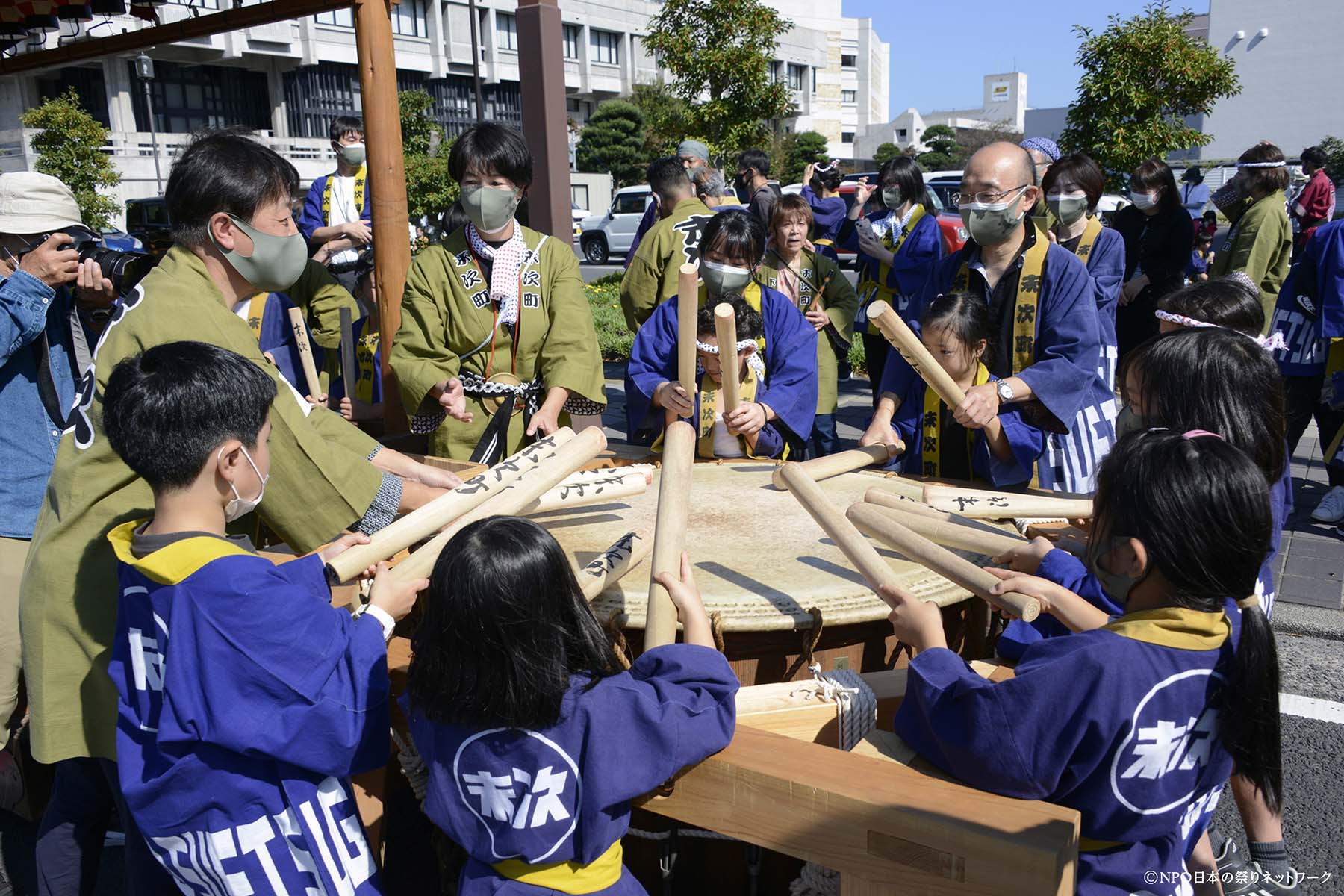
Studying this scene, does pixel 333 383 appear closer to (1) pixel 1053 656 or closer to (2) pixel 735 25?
(1) pixel 1053 656

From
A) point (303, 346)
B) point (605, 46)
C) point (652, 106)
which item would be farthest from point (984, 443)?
point (605, 46)

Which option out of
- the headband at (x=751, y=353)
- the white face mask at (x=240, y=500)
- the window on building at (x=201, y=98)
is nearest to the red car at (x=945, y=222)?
the headband at (x=751, y=353)

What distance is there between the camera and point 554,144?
500 centimetres

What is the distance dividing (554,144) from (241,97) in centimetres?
3086

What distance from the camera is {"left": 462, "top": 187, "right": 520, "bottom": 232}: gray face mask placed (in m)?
3.20

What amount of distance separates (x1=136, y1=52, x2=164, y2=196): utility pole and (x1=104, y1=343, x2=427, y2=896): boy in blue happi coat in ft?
47.4

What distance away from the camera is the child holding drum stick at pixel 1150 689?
1419 mm

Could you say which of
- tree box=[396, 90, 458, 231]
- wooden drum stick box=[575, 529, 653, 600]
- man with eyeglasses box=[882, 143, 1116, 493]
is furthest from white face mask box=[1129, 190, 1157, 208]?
tree box=[396, 90, 458, 231]

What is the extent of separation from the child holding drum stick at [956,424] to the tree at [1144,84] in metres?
6.05

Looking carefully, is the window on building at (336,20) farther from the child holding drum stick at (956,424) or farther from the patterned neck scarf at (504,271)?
the child holding drum stick at (956,424)

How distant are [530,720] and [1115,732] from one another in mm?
851

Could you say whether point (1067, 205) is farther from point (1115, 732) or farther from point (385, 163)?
point (1115, 732)

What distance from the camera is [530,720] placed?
4.69 ft

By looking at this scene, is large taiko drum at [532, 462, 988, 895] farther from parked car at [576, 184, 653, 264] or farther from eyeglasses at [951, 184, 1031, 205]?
parked car at [576, 184, 653, 264]
